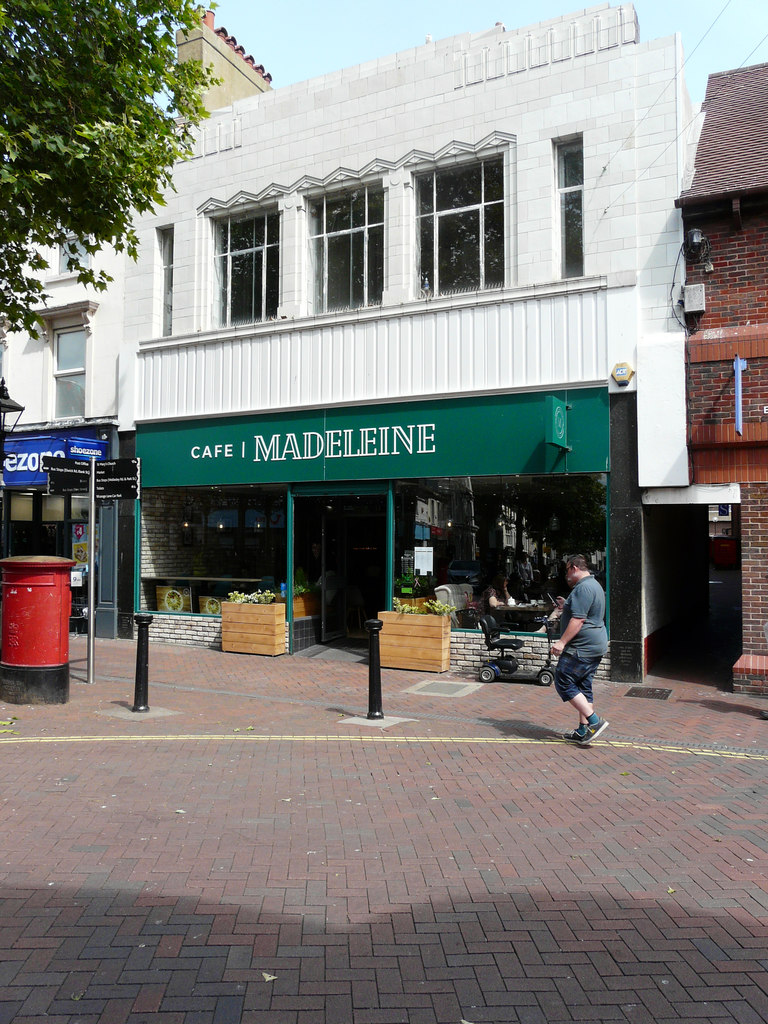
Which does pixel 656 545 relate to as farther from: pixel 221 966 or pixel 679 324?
pixel 221 966

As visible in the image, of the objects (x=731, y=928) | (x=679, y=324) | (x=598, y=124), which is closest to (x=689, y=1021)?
(x=731, y=928)

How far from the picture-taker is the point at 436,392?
1223 cm

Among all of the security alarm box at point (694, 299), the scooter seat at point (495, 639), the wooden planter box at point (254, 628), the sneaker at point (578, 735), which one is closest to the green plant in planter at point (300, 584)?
the wooden planter box at point (254, 628)

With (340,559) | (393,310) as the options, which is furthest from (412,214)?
(340,559)

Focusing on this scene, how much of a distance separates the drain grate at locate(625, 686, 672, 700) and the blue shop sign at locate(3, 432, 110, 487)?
10.5 meters

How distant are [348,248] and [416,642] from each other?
6810 mm

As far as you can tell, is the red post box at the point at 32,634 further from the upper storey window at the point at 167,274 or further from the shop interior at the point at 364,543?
the upper storey window at the point at 167,274

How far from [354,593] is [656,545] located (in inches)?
210

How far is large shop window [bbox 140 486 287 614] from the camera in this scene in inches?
551

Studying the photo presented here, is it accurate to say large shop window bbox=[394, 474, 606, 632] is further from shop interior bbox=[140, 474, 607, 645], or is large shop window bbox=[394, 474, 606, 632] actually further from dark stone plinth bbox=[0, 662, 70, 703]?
dark stone plinth bbox=[0, 662, 70, 703]

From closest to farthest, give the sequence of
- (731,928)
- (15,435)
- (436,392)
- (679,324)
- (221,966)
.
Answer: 1. (221,966)
2. (731,928)
3. (679,324)
4. (436,392)
5. (15,435)

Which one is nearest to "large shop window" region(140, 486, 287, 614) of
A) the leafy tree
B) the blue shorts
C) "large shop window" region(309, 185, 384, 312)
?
"large shop window" region(309, 185, 384, 312)

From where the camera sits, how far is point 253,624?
13266 millimetres

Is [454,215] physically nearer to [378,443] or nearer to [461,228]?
[461,228]
